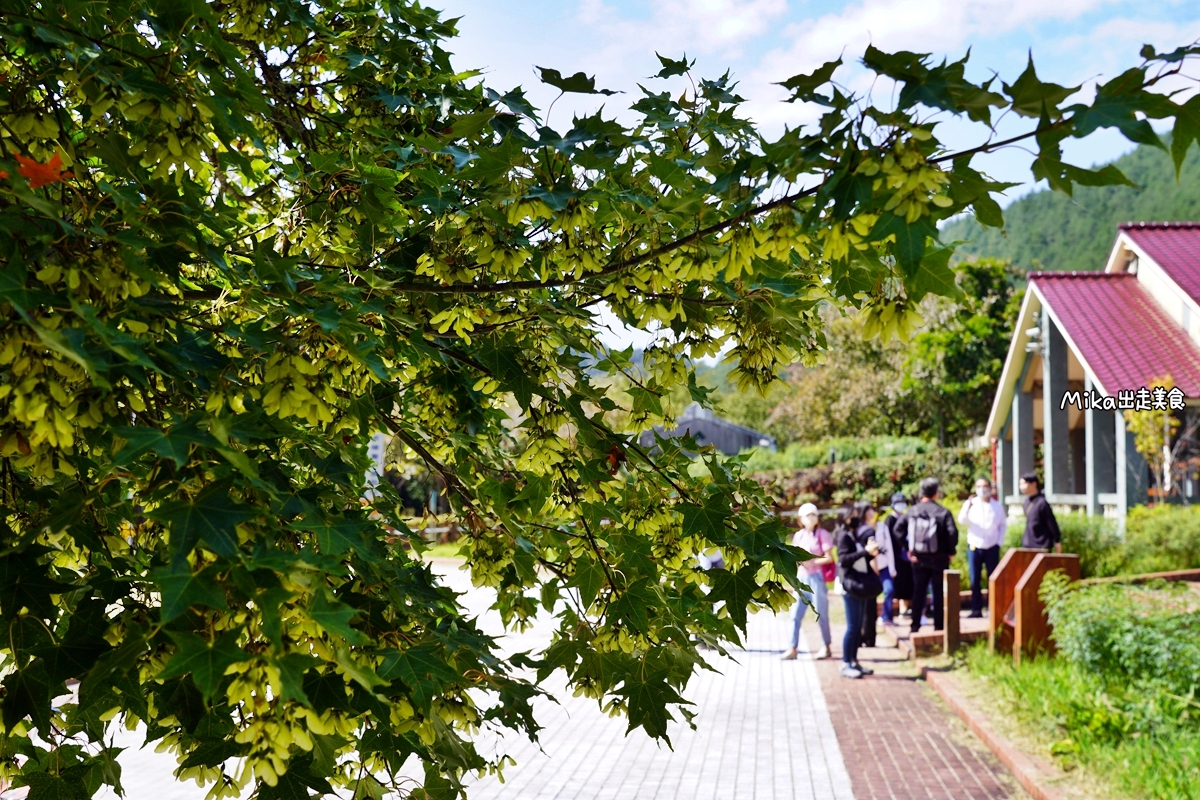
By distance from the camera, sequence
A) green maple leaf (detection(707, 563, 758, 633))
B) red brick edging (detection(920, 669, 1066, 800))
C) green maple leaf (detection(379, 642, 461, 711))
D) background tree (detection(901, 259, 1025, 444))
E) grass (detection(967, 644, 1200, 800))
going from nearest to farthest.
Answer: green maple leaf (detection(379, 642, 461, 711)) → green maple leaf (detection(707, 563, 758, 633)) → grass (detection(967, 644, 1200, 800)) → red brick edging (detection(920, 669, 1066, 800)) → background tree (detection(901, 259, 1025, 444))

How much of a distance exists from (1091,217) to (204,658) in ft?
410

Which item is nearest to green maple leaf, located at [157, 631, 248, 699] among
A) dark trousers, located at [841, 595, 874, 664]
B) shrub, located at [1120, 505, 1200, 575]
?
dark trousers, located at [841, 595, 874, 664]

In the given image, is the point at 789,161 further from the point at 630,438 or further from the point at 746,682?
the point at 746,682

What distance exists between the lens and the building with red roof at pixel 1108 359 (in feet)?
53.3

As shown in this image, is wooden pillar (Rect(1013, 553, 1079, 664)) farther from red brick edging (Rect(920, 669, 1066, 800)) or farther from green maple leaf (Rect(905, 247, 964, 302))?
green maple leaf (Rect(905, 247, 964, 302))

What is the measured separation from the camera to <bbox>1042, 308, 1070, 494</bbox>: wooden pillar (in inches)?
737

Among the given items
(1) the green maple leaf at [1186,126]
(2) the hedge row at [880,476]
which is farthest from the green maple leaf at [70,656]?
(2) the hedge row at [880,476]

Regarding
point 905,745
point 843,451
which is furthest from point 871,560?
point 843,451

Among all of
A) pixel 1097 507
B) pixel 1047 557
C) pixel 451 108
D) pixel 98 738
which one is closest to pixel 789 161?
pixel 451 108

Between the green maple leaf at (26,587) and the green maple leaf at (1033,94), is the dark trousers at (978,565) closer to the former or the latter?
the green maple leaf at (1033,94)

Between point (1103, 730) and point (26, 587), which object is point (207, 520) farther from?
point (1103, 730)

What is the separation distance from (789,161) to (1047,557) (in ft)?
30.0

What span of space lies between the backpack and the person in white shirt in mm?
798

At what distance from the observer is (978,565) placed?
12.7 meters
